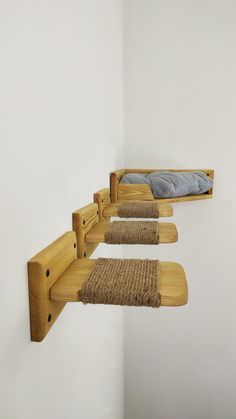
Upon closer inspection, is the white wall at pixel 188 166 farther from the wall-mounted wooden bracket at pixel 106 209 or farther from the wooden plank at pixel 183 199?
the wall-mounted wooden bracket at pixel 106 209

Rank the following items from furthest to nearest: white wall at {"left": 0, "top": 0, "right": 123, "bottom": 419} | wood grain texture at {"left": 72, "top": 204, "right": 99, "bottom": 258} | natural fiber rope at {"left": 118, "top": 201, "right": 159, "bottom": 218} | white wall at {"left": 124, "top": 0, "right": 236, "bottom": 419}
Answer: white wall at {"left": 124, "top": 0, "right": 236, "bottom": 419}, natural fiber rope at {"left": 118, "top": 201, "right": 159, "bottom": 218}, wood grain texture at {"left": 72, "top": 204, "right": 99, "bottom": 258}, white wall at {"left": 0, "top": 0, "right": 123, "bottom": 419}

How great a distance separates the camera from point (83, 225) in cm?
67

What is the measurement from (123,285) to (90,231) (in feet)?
0.92

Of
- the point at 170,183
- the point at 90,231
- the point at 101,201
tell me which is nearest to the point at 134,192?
the point at 170,183

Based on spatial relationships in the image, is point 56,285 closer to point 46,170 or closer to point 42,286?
point 42,286

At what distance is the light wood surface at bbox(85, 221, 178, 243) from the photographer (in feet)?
2.15

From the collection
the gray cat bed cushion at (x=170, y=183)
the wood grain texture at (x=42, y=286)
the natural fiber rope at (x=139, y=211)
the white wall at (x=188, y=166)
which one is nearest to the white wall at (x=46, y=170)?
the wood grain texture at (x=42, y=286)

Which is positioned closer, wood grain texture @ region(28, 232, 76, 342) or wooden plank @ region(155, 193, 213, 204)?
wood grain texture @ region(28, 232, 76, 342)

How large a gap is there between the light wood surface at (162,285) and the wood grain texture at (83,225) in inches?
4.5

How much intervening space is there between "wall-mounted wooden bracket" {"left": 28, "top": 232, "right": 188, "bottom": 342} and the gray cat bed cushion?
57cm

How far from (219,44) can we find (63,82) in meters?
1.08

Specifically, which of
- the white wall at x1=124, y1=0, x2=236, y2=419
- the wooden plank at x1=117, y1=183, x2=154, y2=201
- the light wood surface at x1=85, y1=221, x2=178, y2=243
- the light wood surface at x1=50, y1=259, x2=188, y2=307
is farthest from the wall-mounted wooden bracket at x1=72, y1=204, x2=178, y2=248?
the white wall at x1=124, y1=0, x2=236, y2=419

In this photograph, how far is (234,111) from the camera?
138 centimetres

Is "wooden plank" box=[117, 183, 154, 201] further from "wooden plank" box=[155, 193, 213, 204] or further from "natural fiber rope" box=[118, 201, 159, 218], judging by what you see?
"natural fiber rope" box=[118, 201, 159, 218]
